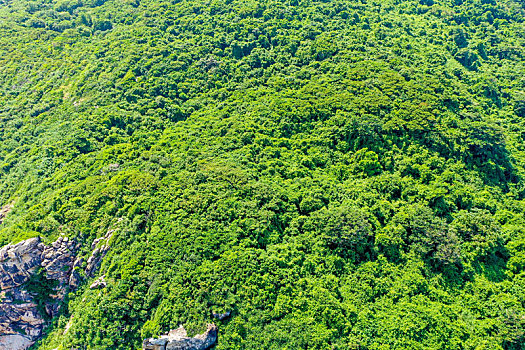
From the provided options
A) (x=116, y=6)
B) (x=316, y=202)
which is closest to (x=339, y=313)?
(x=316, y=202)

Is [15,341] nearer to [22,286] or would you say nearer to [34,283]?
[22,286]

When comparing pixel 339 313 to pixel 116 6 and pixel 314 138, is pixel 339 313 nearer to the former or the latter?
pixel 314 138

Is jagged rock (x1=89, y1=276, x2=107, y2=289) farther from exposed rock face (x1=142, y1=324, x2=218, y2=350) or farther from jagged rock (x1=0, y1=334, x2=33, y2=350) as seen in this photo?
jagged rock (x1=0, y1=334, x2=33, y2=350)

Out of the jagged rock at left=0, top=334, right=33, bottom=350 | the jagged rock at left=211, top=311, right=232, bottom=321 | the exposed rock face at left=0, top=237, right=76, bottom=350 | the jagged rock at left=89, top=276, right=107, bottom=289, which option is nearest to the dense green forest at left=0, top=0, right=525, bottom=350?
the jagged rock at left=211, top=311, right=232, bottom=321

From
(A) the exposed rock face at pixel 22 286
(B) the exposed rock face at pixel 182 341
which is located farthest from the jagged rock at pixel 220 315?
(A) the exposed rock face at pixel 22 286

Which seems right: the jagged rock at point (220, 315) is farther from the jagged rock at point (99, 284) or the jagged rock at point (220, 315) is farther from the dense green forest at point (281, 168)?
the jagged rock at point (99, 284)

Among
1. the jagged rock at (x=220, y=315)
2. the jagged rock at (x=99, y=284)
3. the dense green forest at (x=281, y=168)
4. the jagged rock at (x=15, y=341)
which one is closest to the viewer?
the jagged rock at (x=220, y=315)
